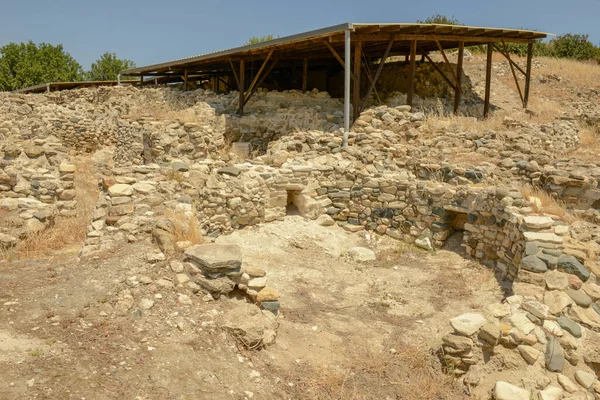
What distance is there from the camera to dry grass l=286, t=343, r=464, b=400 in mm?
4305

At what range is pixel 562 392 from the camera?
4.29 meters

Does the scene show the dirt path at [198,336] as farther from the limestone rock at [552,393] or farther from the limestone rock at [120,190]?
the limestone rock at [120,190]

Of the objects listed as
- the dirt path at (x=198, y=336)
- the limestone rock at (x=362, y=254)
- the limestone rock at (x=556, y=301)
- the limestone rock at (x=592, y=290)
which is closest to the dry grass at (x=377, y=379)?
the dirt path at (x=198, y=336)

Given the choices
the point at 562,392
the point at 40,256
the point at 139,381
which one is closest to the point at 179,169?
the point at 40,256

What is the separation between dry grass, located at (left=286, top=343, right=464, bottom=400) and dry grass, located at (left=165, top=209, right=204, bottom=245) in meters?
2.34

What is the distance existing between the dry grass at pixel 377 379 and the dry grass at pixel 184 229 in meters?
2.34

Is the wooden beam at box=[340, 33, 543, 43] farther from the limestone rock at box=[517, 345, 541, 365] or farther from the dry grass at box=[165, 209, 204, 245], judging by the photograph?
the limestone rock at box=[517, 345, 541, 365]

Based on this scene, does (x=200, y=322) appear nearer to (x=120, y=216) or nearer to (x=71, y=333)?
(x=71, y=333)

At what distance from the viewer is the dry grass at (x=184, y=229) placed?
19.5 feet

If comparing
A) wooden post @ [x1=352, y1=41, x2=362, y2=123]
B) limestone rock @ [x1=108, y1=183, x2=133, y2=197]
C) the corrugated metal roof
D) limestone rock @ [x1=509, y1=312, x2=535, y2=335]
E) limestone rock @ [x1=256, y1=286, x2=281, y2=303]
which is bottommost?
limestone rock @ [x1=509, y1=312, x2=535, y2=335]

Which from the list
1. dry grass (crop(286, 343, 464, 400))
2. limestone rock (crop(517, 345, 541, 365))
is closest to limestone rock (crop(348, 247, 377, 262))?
dry grass (crop(286, 343, 464, 400))

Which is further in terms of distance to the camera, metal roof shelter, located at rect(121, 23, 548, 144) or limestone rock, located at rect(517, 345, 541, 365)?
metal roof shelter, located at rect(121, 23, 548, 144)

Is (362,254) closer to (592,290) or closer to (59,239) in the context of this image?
(592,290)

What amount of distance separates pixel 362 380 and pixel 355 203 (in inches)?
209
